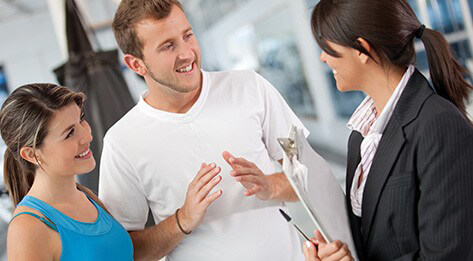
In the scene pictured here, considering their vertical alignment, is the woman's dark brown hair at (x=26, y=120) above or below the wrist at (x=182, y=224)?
above

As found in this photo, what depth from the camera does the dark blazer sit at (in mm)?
901

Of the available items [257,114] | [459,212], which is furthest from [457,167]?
[257,114]

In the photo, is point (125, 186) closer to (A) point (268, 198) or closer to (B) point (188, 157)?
(B) point (188, 157)

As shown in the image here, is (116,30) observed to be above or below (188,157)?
above

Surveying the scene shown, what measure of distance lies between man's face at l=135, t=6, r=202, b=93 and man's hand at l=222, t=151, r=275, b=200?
26 cm

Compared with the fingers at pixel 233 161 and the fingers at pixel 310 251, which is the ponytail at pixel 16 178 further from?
the fingers at pixel 310 251

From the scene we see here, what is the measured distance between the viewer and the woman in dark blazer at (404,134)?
907 millimetres

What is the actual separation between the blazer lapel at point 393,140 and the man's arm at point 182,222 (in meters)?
0.38

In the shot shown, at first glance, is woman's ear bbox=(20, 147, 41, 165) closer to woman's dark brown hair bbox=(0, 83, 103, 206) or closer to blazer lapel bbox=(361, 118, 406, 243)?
woman's dark brown hair bbox=(0, 83, 103, 206)

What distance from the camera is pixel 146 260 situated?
144 cm

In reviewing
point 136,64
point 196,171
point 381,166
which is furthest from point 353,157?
point 136,64

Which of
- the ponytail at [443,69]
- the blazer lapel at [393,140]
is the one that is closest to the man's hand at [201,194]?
the blazer lapel at [393,140]

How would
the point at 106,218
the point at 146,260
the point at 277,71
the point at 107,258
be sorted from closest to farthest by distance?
the point at 107,258 < the point at 106,218 < the point at 146,260 < the point at 277,71

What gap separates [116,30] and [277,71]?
23.0 feet
